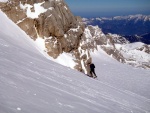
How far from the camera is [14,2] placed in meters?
42.6

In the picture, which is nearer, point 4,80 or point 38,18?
point 4,80

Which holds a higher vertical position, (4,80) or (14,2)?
(14,2)

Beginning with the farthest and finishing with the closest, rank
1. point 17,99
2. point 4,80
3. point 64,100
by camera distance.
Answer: point 64,100, point 4,80, point 17,99

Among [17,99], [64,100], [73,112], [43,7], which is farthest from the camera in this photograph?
[43,7]

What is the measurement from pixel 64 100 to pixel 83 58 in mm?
40334

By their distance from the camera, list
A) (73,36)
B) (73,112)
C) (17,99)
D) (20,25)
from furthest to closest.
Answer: (73,36) < (20,25) < (73,112) < (17,99)

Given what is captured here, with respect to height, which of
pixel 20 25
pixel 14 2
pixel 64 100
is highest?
pixel 14 2

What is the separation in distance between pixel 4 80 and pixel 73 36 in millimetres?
40308

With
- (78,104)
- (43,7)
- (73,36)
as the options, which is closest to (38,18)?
(43,7)

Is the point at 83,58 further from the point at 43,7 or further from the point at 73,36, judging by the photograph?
the point at 43,7

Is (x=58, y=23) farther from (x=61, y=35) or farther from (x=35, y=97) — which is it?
(x=35, y=97)

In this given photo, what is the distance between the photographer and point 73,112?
10883 mm

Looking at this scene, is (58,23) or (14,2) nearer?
(14,2)

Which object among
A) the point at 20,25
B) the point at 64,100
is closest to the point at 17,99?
the point at 64,100
